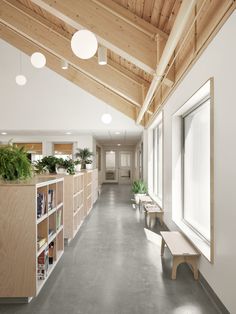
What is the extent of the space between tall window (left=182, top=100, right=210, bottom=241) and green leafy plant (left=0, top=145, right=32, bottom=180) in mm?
2360

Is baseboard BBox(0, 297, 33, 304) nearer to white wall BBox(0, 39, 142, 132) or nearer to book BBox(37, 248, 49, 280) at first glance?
book BBox(37, 248, 49, 280)

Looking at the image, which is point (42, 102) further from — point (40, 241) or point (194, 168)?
point (40, 241)

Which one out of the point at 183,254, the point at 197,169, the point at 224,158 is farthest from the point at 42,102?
the point at 224,158

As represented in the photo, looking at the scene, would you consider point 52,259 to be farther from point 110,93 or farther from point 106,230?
point 110,93

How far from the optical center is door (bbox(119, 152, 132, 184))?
17484mm

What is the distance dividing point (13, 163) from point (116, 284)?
178cm

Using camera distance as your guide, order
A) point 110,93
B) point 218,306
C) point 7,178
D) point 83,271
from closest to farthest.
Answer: point 218,306 → point 7,178 → point 83,271 → point 110,93

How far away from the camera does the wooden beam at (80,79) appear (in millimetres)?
8438

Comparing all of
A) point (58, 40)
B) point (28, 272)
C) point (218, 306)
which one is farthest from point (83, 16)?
point (218, 306)

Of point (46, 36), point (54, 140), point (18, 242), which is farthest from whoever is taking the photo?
point (54, 140)

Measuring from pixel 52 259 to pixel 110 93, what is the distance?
252 inches

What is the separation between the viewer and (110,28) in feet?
13.7

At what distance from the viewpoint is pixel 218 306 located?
2.45m

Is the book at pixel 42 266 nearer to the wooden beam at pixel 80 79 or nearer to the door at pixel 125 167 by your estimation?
the wooden beam at pixel 80 79
